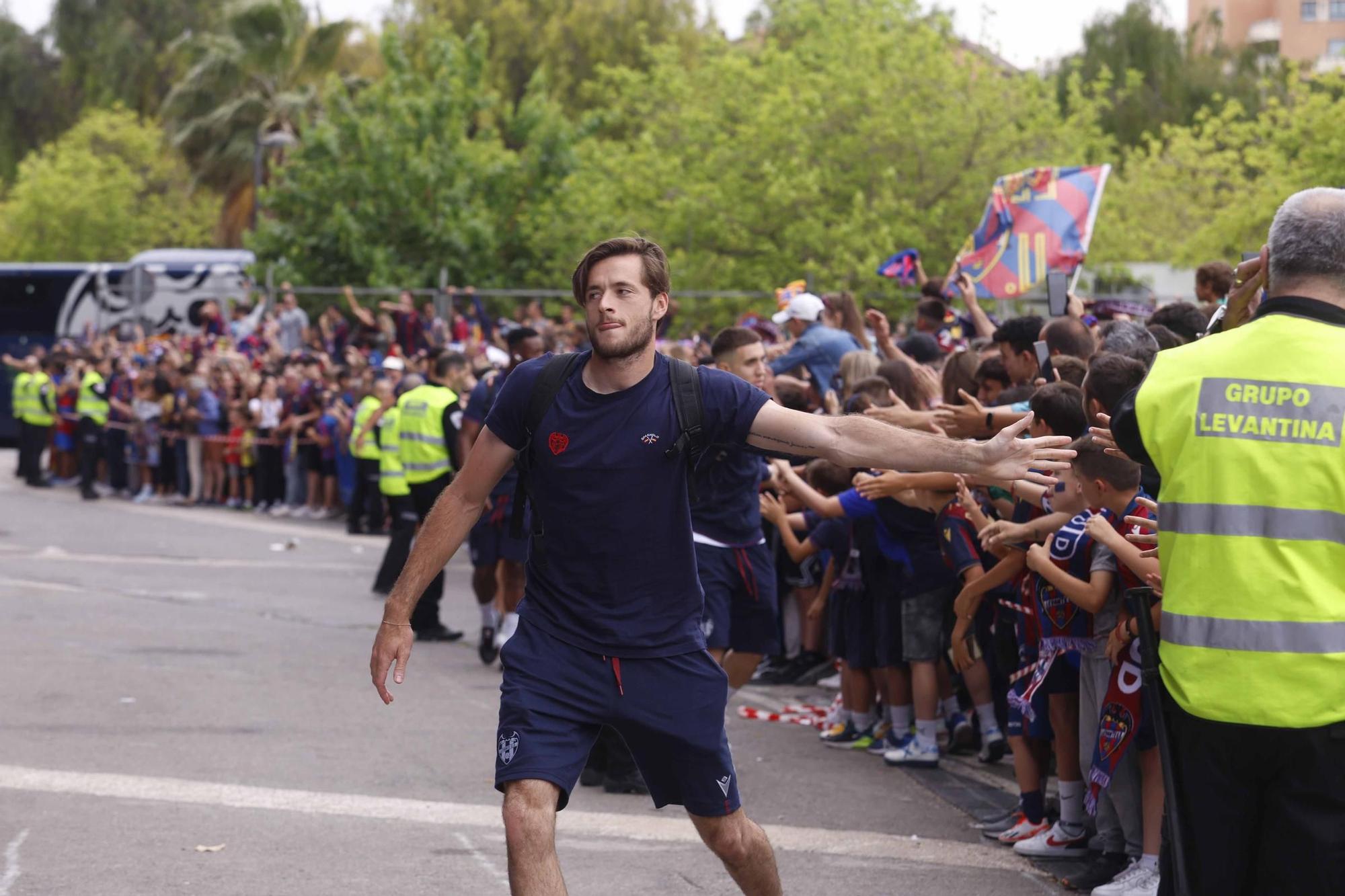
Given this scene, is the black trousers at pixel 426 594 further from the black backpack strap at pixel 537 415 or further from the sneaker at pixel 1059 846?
the black backpack strap at pixel 537 415

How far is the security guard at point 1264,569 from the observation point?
11.9 feet

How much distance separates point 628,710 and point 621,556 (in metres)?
0.41

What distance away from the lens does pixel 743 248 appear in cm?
2262

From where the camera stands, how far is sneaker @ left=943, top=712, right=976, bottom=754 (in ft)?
27.8

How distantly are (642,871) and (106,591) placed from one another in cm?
897

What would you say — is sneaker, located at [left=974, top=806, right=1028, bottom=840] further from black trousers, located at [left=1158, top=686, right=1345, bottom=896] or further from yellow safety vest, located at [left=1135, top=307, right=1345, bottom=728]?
yellow safety vest, located at [left=1135, top=307, right=1345, bottom=728]

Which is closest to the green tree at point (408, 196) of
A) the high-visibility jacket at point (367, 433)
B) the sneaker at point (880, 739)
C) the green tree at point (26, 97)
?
the high-visibility jacket at point (367, 433)

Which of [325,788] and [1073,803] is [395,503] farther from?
[1073,803]

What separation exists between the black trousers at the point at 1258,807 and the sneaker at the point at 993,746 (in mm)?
4269

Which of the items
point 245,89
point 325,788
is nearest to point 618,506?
point 325,788

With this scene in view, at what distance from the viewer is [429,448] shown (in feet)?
39.3

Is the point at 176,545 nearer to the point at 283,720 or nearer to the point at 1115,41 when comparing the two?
the point at 283,720

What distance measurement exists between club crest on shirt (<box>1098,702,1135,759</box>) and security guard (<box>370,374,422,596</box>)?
7113 millimetres

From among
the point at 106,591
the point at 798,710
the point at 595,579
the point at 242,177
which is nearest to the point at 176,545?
the point at 106,591
